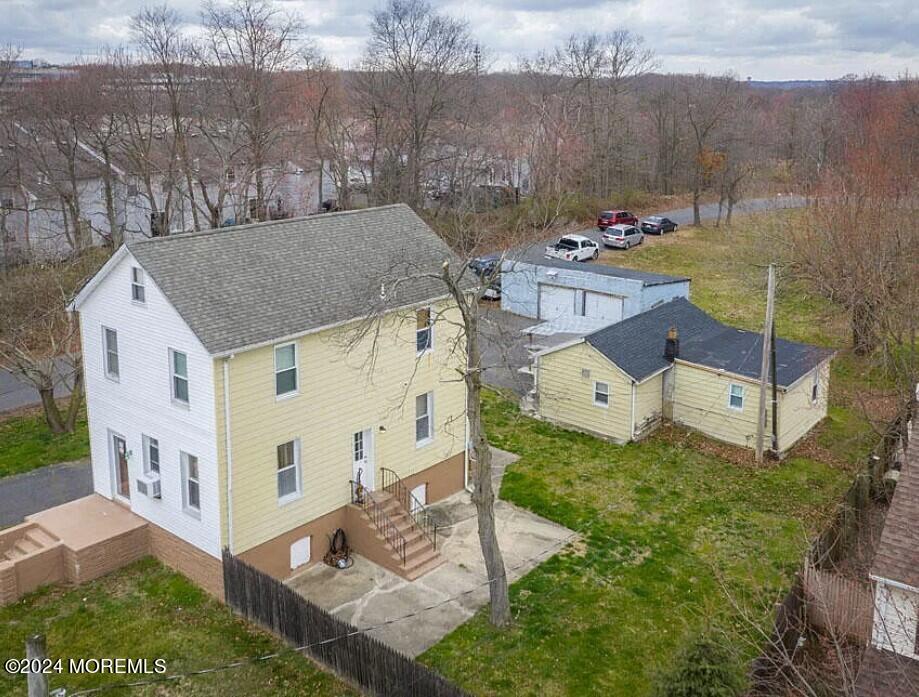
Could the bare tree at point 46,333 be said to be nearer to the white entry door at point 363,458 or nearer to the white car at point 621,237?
the white entry door at point 363,458

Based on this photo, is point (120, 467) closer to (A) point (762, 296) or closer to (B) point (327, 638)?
(B) point (327, 638)

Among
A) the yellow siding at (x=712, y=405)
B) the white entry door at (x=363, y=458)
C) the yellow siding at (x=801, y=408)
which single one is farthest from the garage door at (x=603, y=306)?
the white entry door at (x=363, y=458)

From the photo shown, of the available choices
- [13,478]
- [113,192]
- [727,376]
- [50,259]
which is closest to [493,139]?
[113,192]

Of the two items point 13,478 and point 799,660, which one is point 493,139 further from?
point 799,660

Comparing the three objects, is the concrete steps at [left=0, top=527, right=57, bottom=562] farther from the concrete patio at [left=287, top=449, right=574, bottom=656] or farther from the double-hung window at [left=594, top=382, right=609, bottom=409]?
the double-hung window at [left=594, top=382, right=609, bottom=409]

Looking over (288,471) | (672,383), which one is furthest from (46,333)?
(672,383)
